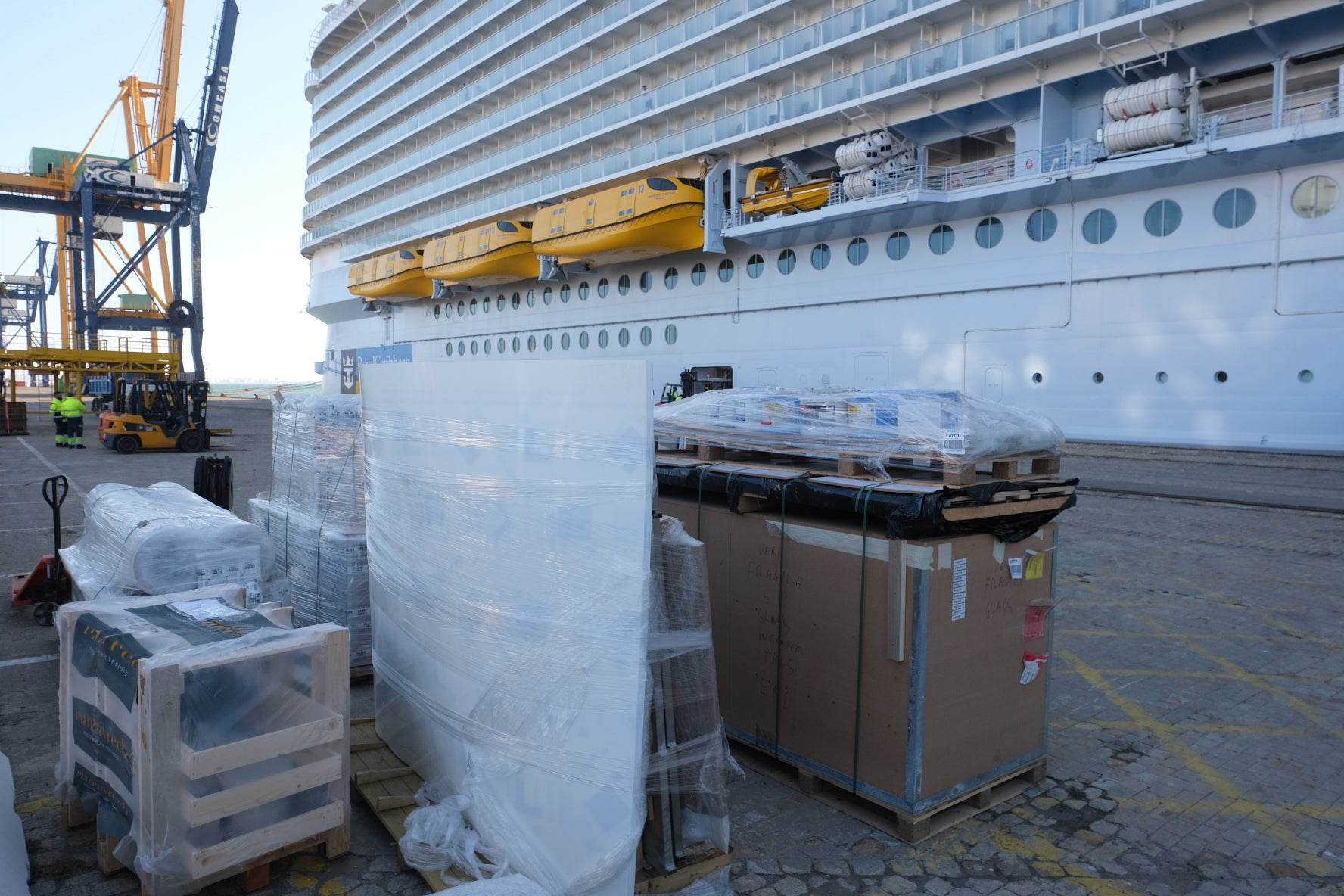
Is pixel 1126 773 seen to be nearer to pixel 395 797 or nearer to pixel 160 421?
pixel 395 797

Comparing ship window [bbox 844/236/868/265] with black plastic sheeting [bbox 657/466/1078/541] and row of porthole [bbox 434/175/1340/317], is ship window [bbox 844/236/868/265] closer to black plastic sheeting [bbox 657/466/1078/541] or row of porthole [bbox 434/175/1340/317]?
row of porthole [bbox 434/175/1340/317]

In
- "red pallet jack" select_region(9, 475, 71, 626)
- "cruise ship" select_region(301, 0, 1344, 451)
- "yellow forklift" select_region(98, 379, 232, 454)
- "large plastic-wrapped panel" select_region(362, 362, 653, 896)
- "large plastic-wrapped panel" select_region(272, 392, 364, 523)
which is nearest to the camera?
"large plastic-wrapped panel" select_region(362, 362, 653, 896)

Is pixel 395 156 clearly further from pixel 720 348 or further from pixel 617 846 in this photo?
pixel 617 846

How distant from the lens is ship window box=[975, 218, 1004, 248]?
14.8m

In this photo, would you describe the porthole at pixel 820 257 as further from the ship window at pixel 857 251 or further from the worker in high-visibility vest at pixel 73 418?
the worker in high-visibility vest at pixel 73 418

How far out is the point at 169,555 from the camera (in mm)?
4438

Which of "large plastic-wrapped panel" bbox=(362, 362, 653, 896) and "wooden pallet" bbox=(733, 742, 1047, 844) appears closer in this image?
"large plastic-wrapped panel" bbox=(362, 362, 653, 896)

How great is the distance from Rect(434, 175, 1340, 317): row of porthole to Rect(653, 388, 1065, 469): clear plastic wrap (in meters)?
11.1

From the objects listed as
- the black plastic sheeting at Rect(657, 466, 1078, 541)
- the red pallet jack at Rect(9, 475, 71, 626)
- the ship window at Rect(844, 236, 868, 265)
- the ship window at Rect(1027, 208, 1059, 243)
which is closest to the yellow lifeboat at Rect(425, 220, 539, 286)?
the ship window at Rect(844, 236, 868, 265)

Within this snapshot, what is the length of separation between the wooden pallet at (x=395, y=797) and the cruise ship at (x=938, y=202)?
16.6 feet

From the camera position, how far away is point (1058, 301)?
45.9 ft

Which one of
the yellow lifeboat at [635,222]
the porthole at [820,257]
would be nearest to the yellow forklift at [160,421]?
the yellow lifeboat at [635,222]

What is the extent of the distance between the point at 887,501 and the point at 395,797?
2.16m

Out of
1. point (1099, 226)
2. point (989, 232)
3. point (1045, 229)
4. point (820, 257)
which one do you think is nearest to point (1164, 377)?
point (1099, 226)
